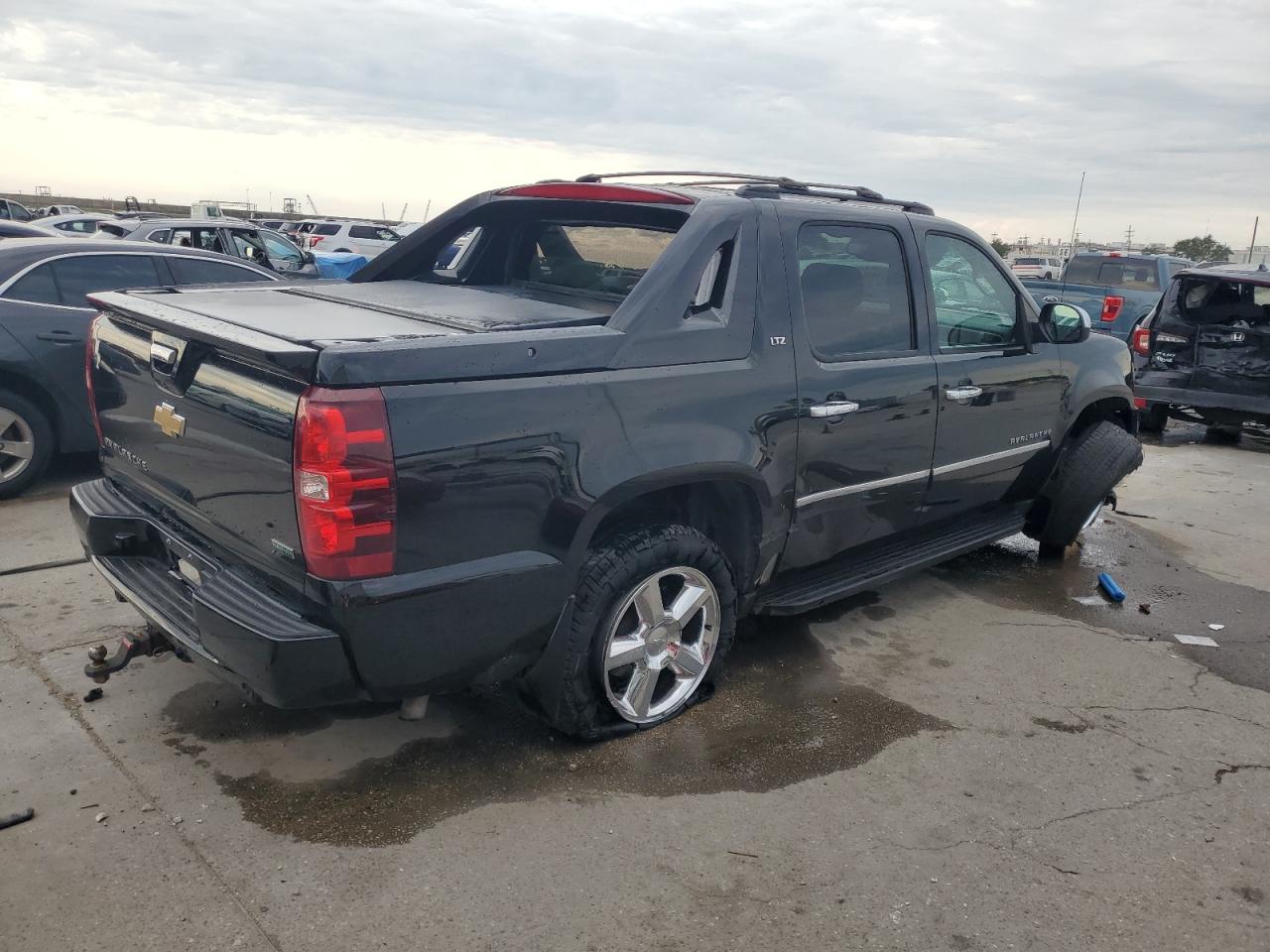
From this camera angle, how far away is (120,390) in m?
3.56

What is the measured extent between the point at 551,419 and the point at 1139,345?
29.3ft

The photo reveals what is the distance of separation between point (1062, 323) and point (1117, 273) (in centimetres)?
1119

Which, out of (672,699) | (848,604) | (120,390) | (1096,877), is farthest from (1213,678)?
(120,390)

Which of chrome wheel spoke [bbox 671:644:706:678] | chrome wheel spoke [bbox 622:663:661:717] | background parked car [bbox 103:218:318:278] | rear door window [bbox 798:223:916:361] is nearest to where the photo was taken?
chrome wheel spoke [bbox 622:663:661:717]

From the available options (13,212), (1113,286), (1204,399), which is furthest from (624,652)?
(13,212)

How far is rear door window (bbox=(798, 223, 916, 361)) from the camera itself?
391 centimetres

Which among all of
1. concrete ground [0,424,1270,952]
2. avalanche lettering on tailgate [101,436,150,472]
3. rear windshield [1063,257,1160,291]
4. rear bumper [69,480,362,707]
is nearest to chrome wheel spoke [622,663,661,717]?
concrete ground [0,424,1270,952]

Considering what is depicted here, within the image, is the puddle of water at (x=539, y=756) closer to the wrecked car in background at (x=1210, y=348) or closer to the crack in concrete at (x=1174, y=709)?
the crack in concrete at (x=1174, y=709)

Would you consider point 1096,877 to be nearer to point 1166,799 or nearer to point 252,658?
point 1166,799

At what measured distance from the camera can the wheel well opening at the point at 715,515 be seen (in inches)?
137

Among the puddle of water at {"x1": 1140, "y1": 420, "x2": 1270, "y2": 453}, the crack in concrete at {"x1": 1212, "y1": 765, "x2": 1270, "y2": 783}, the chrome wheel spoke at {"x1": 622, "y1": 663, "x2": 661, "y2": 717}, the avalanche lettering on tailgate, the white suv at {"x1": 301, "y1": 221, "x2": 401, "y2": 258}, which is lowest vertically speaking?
the puddle of water at {"x1": 1140, "y1": 420, "x2": 1270, "y2": 453}

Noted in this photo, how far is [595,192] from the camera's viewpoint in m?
4.02

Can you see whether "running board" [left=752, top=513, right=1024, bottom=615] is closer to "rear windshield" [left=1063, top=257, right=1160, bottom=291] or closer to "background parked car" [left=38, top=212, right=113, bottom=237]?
"rear windshield" [left=1063, top=257, right=1160, bottom=291]

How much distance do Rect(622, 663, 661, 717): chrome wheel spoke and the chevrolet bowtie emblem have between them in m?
1.64
